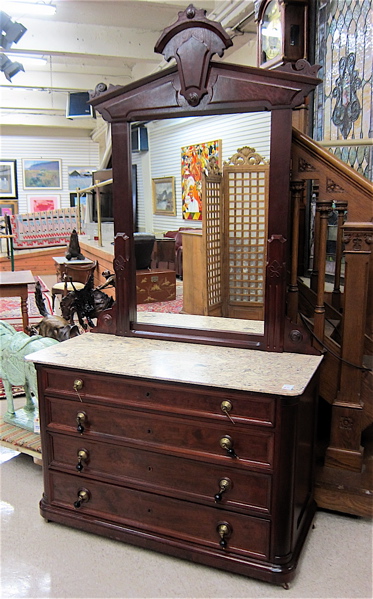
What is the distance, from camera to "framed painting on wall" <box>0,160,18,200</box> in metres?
15.5

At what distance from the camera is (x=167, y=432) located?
2.30 metres

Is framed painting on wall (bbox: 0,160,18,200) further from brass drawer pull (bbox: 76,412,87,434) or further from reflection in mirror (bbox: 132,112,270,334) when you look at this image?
brass drawer pull (bbox: 76,412,87,434)

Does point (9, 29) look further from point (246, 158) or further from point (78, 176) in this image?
point (78, 176)

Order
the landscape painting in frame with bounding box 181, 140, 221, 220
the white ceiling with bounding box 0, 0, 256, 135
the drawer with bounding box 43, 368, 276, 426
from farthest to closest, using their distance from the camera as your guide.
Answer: the white ceiling with bounding box 0, 0, 256, 135, the landscape painting in frame with bounding box 181, 140, 221, 220, the drawer with bounding box 43, 368, 276, 426

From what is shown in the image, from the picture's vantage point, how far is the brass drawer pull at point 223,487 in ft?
7.18

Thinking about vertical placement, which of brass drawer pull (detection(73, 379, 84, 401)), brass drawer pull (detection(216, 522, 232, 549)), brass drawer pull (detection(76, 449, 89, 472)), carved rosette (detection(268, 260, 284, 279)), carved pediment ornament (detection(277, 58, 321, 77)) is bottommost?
brass drawer pull (detection(216, 522, 232, 549))

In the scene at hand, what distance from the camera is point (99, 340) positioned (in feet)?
9.20

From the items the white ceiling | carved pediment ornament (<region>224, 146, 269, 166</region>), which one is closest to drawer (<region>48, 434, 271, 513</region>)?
carved pediment ornament (<region>224, 146, 269, 166</region>)

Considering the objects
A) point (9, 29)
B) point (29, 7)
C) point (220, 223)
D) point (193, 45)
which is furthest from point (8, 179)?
point (193, 45)

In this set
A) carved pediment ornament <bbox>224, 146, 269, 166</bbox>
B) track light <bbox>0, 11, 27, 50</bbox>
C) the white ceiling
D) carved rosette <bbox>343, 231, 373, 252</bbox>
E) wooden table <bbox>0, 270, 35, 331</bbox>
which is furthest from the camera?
track light <bbox>0, 11, 27, 50</bbox>

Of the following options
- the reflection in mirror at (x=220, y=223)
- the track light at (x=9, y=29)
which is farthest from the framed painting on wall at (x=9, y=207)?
the reflection in mirror at (x=220, y=223)

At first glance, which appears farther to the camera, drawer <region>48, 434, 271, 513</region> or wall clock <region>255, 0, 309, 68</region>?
wall clock <region>255, 0, 309, 68</region>

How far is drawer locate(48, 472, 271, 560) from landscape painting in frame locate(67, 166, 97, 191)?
14.4 meters

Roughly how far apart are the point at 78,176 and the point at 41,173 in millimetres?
1118
